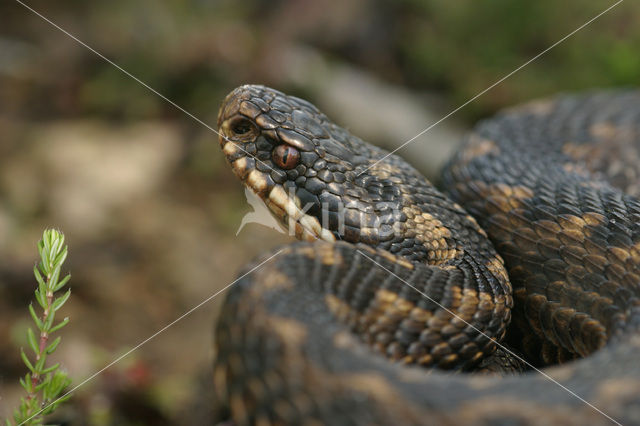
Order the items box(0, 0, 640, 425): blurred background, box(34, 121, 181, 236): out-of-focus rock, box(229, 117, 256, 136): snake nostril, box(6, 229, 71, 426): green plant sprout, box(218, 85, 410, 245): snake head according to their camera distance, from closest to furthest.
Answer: box(6, 229, 71, 426): green plant sprout, box(218, 85, 410, 245): snake head, box(229, 117, 256, 136): snake nostril, box(0, 0, 640, 425): blurred background, box(34, 121, 181, 236): out-of-focus rock

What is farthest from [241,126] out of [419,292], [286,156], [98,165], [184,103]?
[184,103]

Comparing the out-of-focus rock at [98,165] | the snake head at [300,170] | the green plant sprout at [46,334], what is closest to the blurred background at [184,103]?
the out-of-focus rock at [98,165]

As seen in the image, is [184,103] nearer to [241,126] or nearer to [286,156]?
[241,126]

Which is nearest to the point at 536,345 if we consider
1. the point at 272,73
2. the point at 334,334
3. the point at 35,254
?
the point at 334,334

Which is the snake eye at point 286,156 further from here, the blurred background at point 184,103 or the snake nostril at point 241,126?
the blurred background at point 184,103

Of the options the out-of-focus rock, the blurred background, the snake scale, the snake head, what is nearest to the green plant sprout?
the snake scale

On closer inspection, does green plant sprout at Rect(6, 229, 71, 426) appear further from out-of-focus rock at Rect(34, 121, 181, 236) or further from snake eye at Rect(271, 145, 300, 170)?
out-of-focus rock at Rect(34, 121, 181, 236)

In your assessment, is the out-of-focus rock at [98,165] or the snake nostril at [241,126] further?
the out-of-focus rock at [98,165]

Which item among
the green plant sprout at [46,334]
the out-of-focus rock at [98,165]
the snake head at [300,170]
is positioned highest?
the snake head at [300,170]
